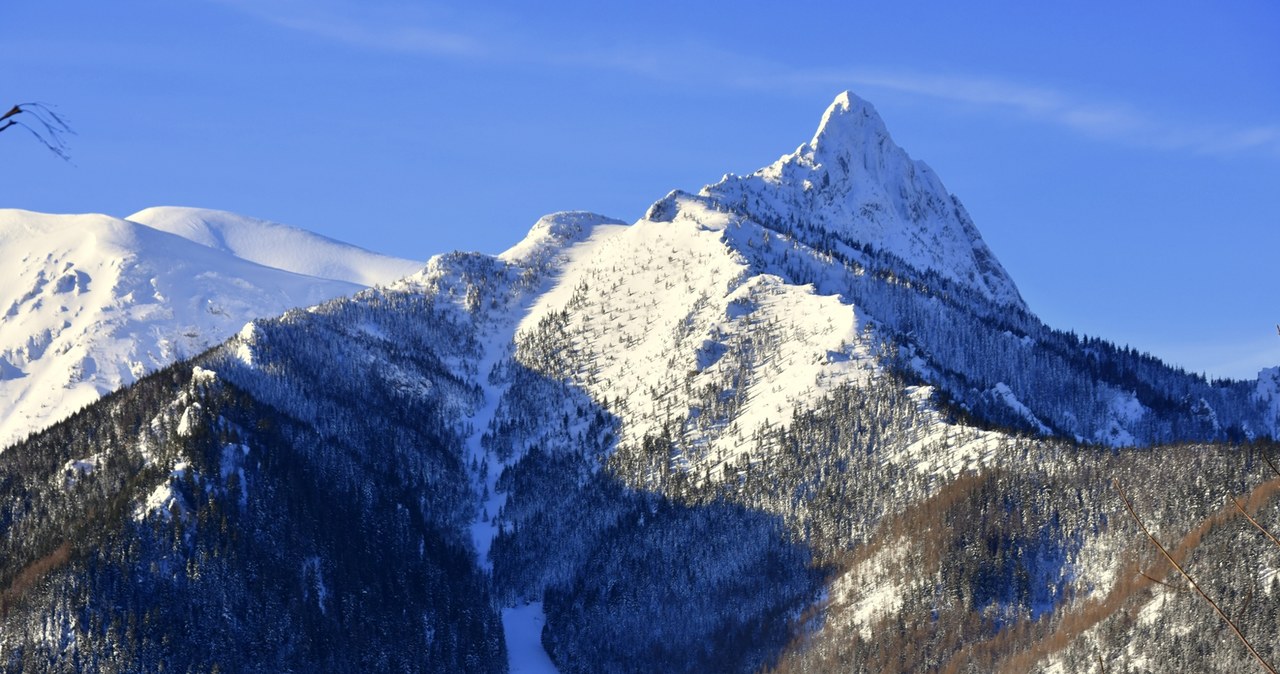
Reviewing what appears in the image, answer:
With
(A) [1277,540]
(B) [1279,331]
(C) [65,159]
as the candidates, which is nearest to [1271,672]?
(A) [1277,540]

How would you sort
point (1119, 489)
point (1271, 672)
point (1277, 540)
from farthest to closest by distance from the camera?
point (1119, 489), point (1277, 540), point (1271, 672)

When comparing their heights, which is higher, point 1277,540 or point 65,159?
point 65,159

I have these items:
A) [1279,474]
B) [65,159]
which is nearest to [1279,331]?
[1279,474]

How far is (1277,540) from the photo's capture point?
1775 centimetres

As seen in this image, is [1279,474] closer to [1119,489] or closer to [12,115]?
[1119,489]

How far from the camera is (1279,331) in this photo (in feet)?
53.9

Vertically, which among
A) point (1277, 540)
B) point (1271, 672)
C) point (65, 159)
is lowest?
point (1271, 672)

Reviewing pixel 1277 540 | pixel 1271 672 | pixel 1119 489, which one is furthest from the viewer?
pixel 1119 489

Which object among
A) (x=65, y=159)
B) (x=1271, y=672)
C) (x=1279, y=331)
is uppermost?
(x=65, y=159)

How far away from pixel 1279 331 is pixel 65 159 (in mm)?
12972

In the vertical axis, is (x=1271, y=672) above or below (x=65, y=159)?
below

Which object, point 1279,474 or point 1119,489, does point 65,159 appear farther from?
point 1279,474

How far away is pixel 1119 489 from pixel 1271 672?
375 cm

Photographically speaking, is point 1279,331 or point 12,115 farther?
point 12,115
